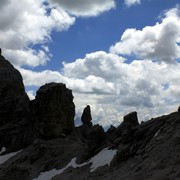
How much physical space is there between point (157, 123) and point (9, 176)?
96.9ft

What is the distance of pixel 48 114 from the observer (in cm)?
8581

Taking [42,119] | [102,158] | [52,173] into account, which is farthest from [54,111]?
[102,158]

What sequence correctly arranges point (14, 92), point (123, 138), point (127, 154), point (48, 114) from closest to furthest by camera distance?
point (127, 154), point (123, 138), point (48, 114), point (14, 92)

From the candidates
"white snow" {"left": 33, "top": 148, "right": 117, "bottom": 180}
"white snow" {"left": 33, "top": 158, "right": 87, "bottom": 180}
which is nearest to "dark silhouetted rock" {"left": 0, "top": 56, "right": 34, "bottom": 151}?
"white snow" {"left": 33, "top": 158, "right": 87, "bottom": 180}

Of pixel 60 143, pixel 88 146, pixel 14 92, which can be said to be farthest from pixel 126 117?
pixel 14 92

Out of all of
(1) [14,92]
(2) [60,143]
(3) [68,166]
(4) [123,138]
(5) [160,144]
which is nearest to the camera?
(5) [160,144]

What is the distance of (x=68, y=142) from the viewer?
7950 cm

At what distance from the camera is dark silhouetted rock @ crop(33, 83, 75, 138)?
3329 inches

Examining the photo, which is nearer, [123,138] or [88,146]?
[123,138]

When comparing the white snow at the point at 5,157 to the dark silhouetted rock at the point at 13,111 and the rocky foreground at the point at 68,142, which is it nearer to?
the rocky foreground at the point at 68,142

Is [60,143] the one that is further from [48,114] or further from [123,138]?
[123,138]

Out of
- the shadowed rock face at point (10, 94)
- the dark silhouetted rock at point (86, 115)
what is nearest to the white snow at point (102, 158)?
the dark silhouetted rock at point (86, 115)

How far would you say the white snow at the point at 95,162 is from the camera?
58.7m

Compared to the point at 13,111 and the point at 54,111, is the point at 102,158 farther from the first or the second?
the point at 13,111
